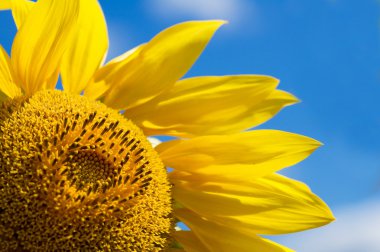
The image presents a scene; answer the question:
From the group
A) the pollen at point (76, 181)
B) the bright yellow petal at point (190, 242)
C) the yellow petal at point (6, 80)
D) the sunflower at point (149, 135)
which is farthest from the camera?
the bright yellow petal at point (190, 242)

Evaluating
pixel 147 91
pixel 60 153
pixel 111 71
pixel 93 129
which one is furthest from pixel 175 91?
pixel 60 153

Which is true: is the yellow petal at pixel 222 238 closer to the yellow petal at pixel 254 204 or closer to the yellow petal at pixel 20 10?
the yellow petal at pixel 254 204

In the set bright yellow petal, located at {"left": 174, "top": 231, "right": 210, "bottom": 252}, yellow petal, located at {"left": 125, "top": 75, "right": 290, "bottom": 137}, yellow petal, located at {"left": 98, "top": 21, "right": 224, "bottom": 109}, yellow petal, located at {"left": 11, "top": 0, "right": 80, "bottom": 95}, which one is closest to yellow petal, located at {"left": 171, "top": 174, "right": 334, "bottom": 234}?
bright yellow petal, located at {"left": 174, "top": 231, "right": 210, "bottom": 252}

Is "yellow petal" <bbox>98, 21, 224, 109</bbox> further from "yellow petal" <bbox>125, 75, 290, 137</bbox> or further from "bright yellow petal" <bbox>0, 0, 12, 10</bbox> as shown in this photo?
"bright yellow petal" <bbox>0, 0, 12, 10</bbox>

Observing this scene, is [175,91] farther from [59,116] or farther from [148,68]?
[59,116]

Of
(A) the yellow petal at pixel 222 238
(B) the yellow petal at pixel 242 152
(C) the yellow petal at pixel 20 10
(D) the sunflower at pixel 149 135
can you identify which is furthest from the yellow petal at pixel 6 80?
(A) the yellow petal at pixel 222 238

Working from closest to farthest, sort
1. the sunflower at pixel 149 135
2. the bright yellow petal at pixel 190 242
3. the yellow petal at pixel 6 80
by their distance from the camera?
the sunflower at pixel 149 135 → the yellow petal at pixel 6 80 → the bright yellow petal at pixel 190 242

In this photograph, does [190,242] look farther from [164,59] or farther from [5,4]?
[5,4]
